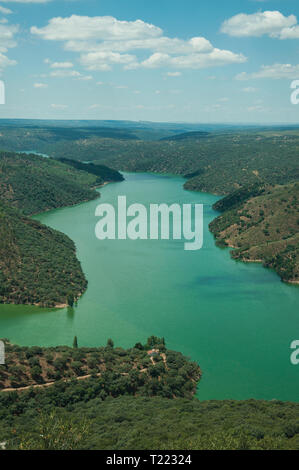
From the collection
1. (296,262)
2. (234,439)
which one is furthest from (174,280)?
(234,439)

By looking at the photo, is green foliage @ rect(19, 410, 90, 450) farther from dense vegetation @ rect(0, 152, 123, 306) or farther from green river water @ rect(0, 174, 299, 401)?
dense vegetation @ rect(0, 152, 123, 306)

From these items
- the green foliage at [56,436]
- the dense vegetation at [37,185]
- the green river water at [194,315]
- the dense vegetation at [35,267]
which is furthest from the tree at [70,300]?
the dense vegetation at [37,185]

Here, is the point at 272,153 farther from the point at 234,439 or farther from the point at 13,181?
the point at 234,439

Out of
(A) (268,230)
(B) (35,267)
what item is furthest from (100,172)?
(B) (35,267)

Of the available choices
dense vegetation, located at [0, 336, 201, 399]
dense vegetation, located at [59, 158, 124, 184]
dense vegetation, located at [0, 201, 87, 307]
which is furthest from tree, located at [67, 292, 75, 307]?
dense vegetation, located at [59, 158, 124, 184]

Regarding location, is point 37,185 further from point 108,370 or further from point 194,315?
point 108,370

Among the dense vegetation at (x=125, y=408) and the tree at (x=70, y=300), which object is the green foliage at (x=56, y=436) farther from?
the tree at (x=70, y=300)
